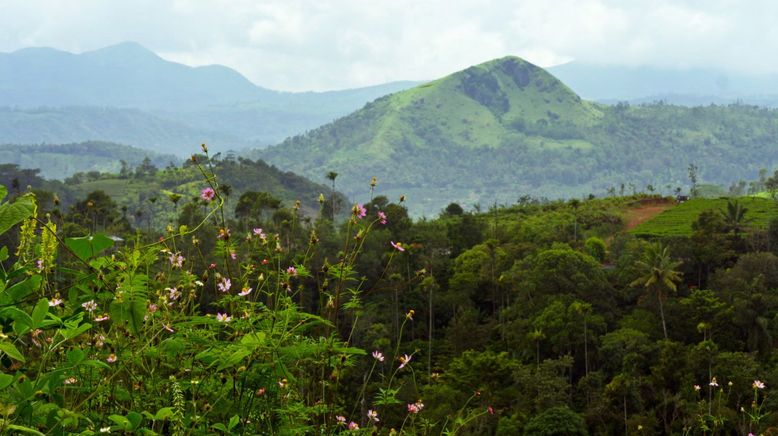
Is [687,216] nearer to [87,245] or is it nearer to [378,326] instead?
[378,326]

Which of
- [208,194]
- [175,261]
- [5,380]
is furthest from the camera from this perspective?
[175,261]

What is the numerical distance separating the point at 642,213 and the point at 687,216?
27.4 ft

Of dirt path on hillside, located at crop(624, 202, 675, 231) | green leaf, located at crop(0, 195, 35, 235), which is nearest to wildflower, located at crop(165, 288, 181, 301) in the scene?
green leaf, located at crop(0, 195, 35, 235)

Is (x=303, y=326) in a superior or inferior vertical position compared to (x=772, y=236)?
superior

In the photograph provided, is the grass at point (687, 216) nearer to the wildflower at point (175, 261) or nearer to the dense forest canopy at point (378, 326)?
the dense forest canopy at point (378, 326)

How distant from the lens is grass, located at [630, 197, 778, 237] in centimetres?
7050

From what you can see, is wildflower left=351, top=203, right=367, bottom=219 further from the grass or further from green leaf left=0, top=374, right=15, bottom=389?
the grass

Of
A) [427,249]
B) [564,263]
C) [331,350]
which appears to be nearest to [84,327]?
[331,350]

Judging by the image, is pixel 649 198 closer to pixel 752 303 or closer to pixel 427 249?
pixel 427 249

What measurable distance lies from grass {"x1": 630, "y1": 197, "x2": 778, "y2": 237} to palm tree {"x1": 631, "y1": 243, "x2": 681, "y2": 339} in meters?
20.2

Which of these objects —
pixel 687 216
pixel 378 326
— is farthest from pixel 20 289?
pixel 687 216

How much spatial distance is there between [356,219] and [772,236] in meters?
61.0

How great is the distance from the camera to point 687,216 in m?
78.2

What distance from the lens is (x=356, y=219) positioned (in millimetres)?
3895
